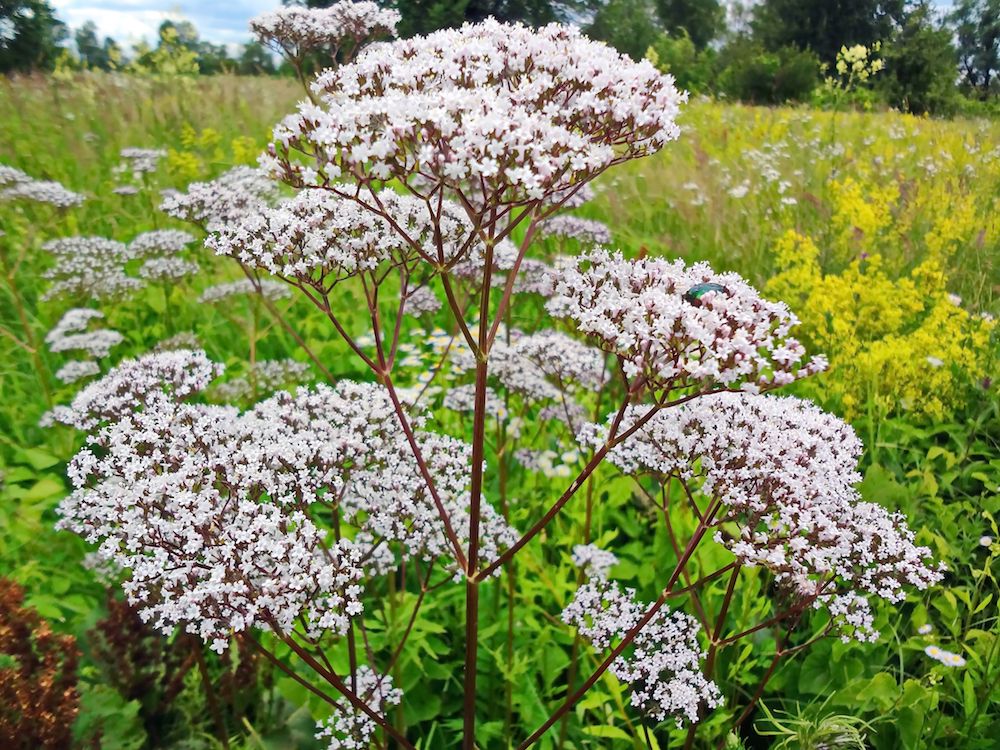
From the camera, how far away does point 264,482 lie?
88.9 inches

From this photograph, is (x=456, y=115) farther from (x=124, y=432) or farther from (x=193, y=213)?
(x=193, y=213)

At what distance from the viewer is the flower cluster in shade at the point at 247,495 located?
6.61 ft

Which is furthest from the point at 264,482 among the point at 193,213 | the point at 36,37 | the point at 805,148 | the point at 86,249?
the point at 36,37

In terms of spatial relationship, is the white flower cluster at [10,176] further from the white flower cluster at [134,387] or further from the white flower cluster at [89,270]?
the white flower cluster at [134,387]

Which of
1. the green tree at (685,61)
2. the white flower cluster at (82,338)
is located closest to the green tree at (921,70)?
the green tree at (685,61)

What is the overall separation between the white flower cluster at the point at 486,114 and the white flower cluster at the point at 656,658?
5.37 ft

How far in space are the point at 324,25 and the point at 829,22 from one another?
8034 cm

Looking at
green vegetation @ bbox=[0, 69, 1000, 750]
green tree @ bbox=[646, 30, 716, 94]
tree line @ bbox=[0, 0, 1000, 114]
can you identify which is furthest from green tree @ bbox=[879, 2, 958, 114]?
green vegetation @ bbox=[0, 69, 1000, 750]

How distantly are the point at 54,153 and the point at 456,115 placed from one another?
9.54 meters

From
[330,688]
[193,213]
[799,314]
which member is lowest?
[330,688]

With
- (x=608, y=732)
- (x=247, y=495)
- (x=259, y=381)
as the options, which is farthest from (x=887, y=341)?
(x=247, y=495)

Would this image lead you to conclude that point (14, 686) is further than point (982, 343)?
No

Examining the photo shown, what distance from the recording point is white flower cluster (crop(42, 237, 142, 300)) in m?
5.30

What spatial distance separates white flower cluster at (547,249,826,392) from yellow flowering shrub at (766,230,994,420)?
288 cm
